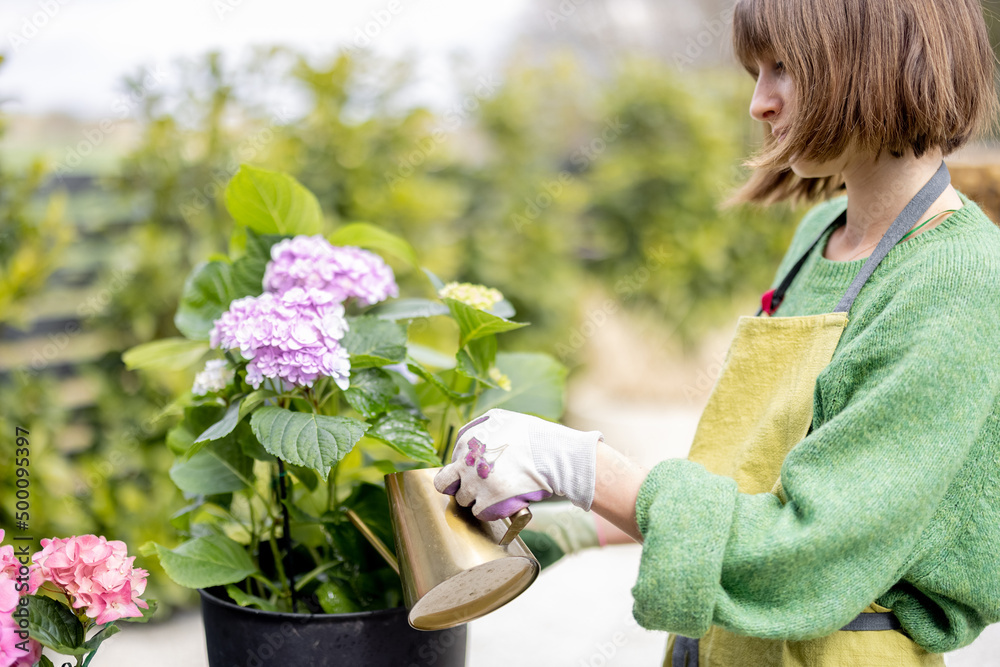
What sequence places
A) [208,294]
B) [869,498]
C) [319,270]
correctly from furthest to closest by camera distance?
[208,294], [319,270], [869,498]

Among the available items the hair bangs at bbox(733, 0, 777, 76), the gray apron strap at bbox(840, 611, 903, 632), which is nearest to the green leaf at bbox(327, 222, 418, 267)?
the hair bangs at bbox(733, 0, 777, 76)

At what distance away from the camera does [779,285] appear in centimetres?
115

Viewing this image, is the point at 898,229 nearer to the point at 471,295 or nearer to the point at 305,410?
the point at 471,295

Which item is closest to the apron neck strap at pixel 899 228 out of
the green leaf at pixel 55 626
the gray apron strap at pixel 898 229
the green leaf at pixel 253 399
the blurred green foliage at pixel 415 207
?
the gray apron strap at pixel 898 229

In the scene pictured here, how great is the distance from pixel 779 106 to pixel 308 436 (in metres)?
0.68

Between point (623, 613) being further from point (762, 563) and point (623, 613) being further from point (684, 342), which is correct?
point (684, 342)

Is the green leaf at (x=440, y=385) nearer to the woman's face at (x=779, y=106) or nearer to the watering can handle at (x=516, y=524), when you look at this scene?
the watering can handle at (x=516, y=524)

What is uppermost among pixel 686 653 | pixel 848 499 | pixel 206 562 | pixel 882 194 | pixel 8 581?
pixel 882 194

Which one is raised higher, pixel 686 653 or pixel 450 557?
pixel 450 557

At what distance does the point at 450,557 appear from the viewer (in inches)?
29.5

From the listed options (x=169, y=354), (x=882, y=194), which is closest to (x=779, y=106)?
(x=882, y=194)

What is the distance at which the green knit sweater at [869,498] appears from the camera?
2.33ft

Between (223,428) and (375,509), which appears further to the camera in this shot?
(375,509)

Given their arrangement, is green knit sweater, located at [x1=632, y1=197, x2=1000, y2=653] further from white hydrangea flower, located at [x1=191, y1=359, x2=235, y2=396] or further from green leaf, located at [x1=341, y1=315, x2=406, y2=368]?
white hydrangea flower, located at [x1=191, y1=359, x2=235, y2=396]
